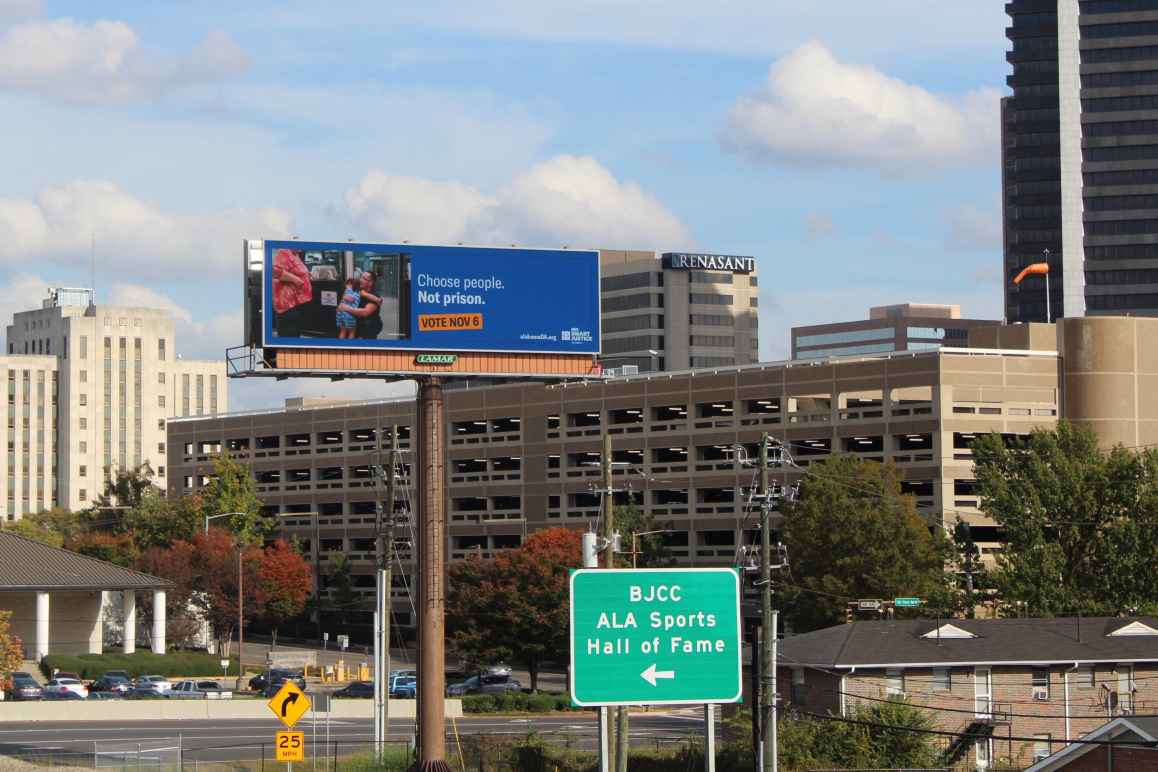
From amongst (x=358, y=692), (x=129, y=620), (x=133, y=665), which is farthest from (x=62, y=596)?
(x=358, y=692)

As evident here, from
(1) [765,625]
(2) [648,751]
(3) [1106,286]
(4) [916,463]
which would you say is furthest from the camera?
(3) [1106,286]

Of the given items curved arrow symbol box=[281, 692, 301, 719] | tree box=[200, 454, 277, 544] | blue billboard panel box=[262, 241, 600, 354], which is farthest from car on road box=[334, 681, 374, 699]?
curved arrow symbol box=[281, 692, 301, 719]

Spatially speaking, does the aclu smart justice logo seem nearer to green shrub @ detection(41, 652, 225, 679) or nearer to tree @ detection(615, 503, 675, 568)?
tree @ detection(615, 503, 675, 568)

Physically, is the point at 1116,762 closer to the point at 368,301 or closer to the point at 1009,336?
the point at 368,301

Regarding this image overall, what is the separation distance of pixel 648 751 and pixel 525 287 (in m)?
16.1

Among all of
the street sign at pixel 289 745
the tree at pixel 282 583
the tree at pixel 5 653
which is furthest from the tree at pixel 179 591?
the street sign at pixel 289 745

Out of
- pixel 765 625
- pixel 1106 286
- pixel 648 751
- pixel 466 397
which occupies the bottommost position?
pixel 648 751

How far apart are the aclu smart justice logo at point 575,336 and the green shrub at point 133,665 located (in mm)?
49030

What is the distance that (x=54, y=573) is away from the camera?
104 metres

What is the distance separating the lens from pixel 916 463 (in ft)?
352

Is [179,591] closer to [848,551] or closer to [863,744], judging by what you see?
[848,551]

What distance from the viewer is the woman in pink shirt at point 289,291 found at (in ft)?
193

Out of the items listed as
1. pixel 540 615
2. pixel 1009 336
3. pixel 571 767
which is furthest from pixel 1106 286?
pixel 571 767

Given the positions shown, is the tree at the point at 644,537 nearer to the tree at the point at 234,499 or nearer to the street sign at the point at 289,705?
the tree at the point at 234,499
